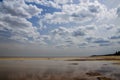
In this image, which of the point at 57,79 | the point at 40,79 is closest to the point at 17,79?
the point at 40,79

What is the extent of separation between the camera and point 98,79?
1623 centimetres

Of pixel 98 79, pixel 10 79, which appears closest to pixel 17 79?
pixel 10 79

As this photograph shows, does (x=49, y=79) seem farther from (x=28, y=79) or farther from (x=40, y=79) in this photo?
(x=28, y=79)

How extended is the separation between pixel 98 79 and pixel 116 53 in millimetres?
80886

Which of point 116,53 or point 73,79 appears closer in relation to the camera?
point 73,79

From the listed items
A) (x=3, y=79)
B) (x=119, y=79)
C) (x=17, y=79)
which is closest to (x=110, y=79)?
(x=119, y=79)

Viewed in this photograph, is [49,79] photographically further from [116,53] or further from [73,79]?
[116,53]

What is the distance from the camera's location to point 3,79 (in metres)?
16.0

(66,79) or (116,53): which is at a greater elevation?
(116,53)

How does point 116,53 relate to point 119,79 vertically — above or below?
above

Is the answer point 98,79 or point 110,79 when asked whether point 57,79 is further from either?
point 110,79

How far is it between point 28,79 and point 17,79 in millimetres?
1137

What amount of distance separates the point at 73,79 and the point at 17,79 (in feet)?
18.4

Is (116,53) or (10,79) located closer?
(10,79)
